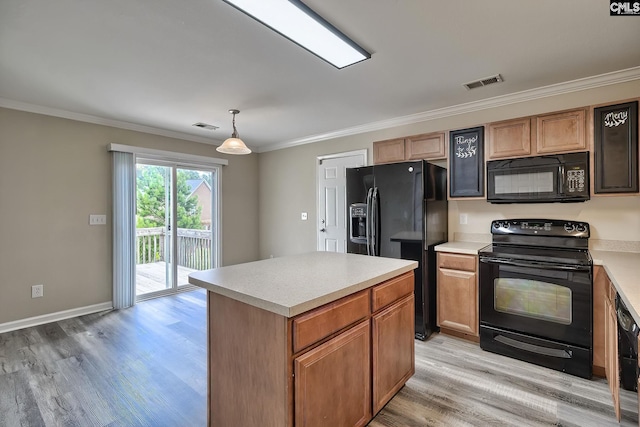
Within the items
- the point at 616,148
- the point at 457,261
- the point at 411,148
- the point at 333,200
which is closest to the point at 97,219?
the point at 333,200

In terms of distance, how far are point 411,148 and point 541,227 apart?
61.2 inches

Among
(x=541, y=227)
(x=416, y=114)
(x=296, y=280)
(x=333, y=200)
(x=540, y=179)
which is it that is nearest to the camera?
(x=296, y=280)

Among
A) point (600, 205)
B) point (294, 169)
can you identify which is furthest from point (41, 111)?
point (600, 205)

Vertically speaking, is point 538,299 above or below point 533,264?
below

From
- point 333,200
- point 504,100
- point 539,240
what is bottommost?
point 539,240

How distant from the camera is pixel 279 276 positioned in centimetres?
178

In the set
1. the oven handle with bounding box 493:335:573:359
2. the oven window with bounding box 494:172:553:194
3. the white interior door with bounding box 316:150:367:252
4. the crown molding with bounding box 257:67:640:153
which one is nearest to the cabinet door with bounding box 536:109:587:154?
the oven window with bounding box 494:172:553:194

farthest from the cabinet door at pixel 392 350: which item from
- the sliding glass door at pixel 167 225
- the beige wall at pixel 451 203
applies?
the sliding glass door at pixel 167 225

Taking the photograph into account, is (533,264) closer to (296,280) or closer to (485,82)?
(485,82)

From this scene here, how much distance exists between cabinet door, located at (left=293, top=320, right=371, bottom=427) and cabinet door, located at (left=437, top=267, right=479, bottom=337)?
1.63 metres

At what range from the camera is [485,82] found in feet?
9.20

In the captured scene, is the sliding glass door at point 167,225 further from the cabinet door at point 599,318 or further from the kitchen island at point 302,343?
the cabinet door at point 599,318

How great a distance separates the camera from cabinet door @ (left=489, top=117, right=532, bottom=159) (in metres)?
2.84

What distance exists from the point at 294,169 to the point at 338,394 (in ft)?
13.5
